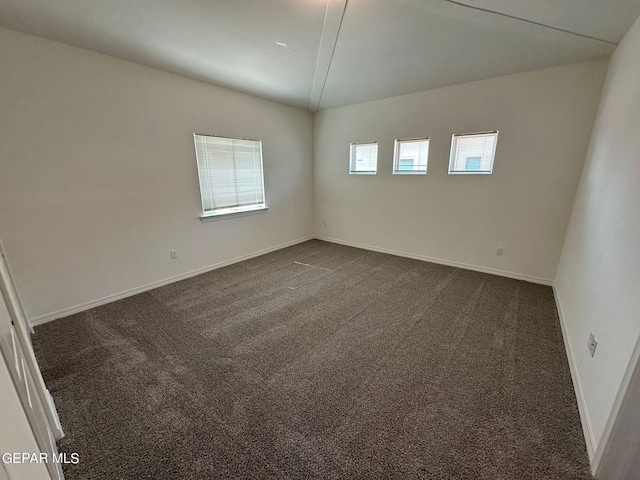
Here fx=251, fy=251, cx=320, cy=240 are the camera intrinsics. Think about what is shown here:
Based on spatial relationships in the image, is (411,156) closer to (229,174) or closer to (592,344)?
(229,174)

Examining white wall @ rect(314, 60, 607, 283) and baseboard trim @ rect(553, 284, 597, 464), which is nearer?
baseboard trim @ rect(553, 284, 597, 464)

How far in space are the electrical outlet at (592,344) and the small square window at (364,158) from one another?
3321 mm

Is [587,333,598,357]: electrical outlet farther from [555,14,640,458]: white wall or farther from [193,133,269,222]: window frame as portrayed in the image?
[193,133,269,222]: window frame

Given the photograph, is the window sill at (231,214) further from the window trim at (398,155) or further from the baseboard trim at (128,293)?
the window trim at (398,155)


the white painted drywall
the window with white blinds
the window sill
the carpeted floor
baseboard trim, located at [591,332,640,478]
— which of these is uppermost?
the window with white blinds

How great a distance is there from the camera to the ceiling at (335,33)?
184 centimetres

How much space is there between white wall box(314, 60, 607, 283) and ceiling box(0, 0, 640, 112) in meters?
0.30

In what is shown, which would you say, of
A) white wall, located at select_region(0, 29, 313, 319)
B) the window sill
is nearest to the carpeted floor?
white wall, located at select_region(0, 29, 313, 319)

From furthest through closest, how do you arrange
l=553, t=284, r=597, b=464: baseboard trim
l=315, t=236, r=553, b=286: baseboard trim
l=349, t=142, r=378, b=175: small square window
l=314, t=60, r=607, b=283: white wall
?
l=349, t=142, r=378, b=175: small square window
l=315, t=236, r=553, b=286: baseboard trim
l=314, t=60, r=607, b=283: white wall
l=553, t=284, r=597, b=464: baseboard trim

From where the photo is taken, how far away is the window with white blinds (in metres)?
3.44

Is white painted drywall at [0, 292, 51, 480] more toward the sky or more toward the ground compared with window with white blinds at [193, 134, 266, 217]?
more toward the ground

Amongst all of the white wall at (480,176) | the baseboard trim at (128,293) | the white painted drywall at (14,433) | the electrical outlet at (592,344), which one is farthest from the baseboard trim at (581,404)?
the baseboard trim at (128,293)

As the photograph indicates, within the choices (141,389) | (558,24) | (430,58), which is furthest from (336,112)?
(141,389)

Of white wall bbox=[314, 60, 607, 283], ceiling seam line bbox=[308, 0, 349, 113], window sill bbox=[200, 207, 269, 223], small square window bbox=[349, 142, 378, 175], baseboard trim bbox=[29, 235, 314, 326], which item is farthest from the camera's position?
small square window bbox=[349, 142, 378, 175]
